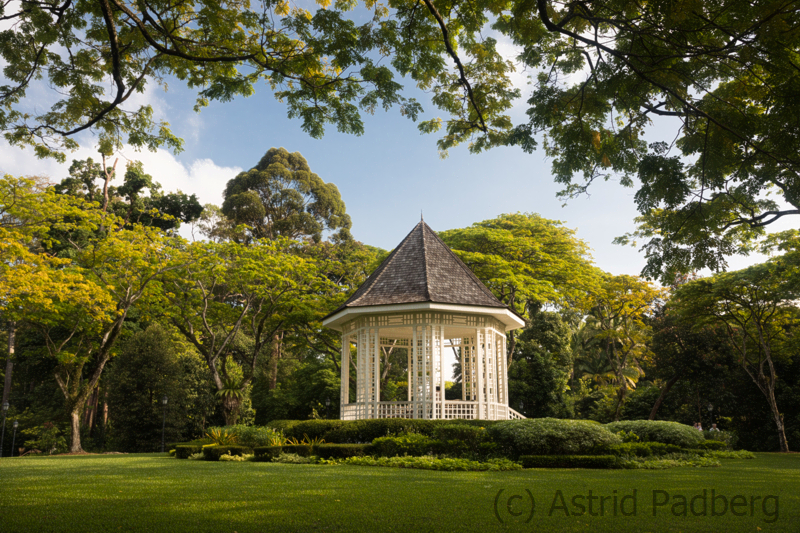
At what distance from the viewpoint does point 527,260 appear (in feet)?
82.7

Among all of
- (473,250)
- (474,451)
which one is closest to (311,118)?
(474,451)

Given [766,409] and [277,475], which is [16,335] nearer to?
[277,475]

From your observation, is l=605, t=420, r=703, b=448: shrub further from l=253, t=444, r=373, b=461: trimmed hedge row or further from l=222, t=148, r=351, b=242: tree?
l=222, t=148, r=351, b=242: tree

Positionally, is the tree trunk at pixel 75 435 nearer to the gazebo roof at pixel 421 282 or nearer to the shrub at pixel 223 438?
the shrub at pixel 223 438

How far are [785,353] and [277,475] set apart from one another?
78.0 ft

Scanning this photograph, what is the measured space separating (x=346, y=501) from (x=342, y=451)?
272 inches

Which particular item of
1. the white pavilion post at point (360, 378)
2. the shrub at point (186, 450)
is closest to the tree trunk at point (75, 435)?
the shrub at point (186, 450)

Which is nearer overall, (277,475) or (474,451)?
(277,475)

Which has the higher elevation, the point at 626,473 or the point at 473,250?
the point at 473,250

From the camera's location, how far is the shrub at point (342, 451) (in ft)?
41.5

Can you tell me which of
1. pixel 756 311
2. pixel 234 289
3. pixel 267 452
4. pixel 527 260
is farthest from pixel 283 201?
pixel 756 311

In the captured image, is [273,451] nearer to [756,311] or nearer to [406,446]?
[406,446]

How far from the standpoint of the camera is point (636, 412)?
1102 inches

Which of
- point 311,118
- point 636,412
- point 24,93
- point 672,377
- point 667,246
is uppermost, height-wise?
point 24,93
